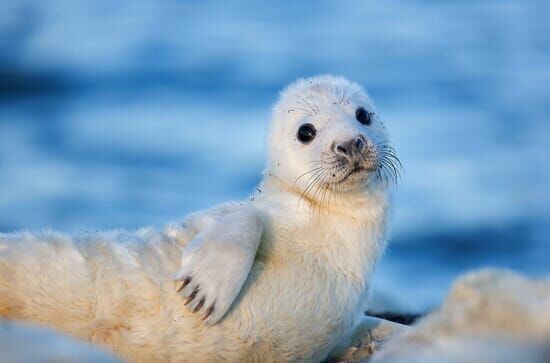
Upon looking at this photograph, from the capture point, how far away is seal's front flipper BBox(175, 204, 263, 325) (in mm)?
4816

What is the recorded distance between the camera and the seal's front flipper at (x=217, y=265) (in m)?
4.82

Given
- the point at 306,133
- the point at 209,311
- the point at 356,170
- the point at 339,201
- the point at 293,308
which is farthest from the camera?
the point at 306,133

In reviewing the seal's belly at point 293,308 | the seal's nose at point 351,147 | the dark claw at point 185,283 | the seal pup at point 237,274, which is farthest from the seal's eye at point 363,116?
the dark claw at point 185,283

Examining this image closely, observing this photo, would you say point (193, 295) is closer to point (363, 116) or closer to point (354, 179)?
point (354, 179)

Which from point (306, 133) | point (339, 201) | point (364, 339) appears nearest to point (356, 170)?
point (339, 201)

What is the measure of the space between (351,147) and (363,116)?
0.52 metres

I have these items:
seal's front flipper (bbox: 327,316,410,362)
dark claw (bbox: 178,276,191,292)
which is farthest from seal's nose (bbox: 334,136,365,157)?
dark claw (bbox: 178,276,191,292)

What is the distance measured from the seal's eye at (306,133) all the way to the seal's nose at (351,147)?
14.0 inches

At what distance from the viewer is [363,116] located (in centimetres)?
602

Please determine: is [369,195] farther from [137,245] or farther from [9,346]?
[9,346]

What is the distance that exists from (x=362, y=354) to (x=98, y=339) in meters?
1.48

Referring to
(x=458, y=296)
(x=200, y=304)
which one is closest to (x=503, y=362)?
(x=458, y=296)

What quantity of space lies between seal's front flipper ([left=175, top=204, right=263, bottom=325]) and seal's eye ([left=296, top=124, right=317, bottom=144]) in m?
0.94

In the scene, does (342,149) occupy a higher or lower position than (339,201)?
higher
